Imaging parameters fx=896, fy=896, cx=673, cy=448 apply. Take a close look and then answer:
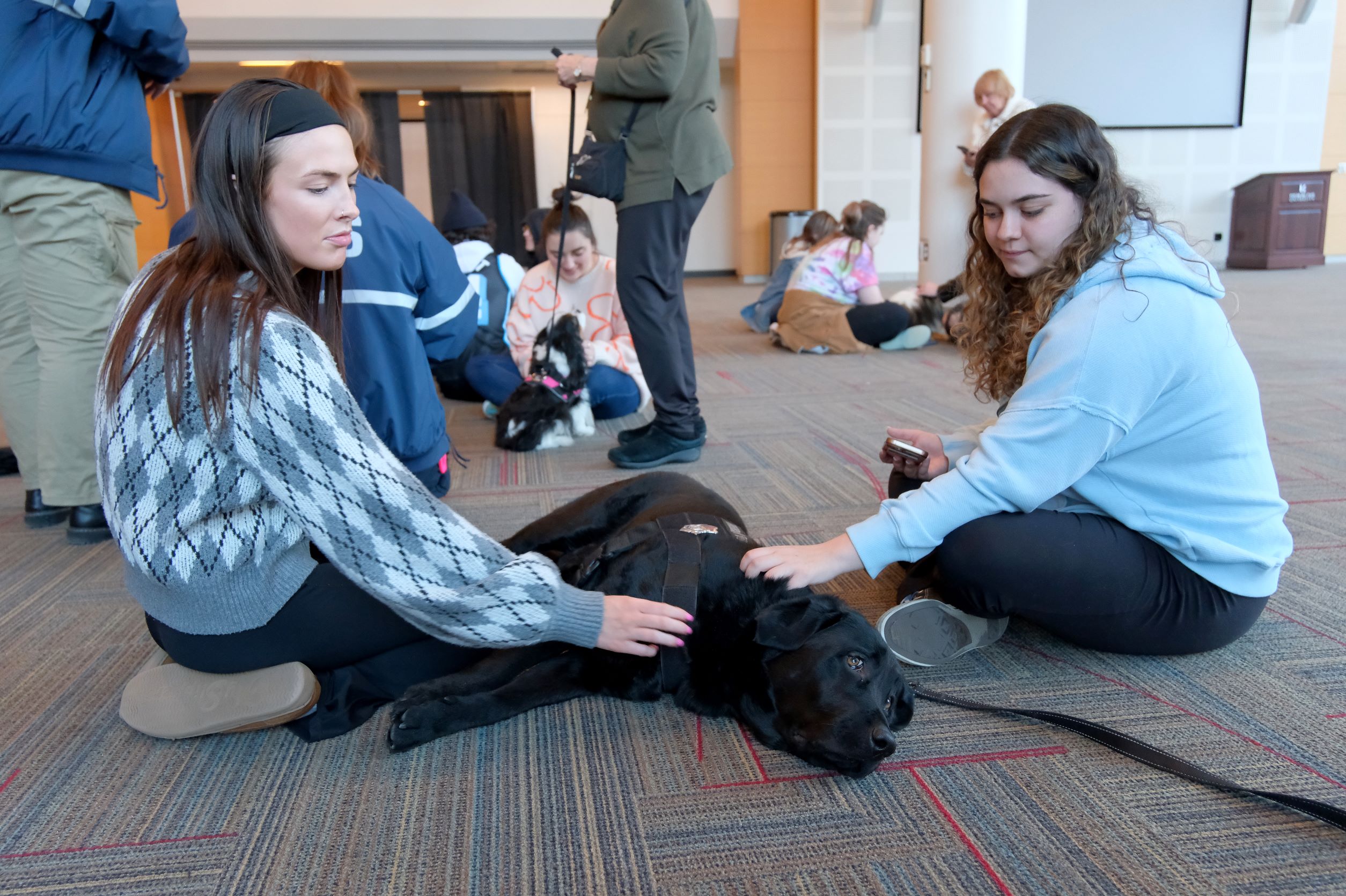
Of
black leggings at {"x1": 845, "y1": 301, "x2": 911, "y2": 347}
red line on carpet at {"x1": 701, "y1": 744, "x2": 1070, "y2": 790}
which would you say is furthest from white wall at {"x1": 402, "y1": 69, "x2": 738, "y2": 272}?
red line on carpet at {"x1": 701, "y1": 744, "x2": 1070, "y2": 790}

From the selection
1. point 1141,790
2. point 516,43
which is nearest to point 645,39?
point 1141,790

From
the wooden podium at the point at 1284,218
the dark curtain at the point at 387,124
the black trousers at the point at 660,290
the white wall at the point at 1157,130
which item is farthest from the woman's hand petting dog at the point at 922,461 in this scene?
the dark curtain at the point at 387,124

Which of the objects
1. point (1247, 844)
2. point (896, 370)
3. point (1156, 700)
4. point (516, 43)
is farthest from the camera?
point (516, 43)

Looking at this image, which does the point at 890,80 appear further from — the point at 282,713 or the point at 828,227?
the point at 282,713

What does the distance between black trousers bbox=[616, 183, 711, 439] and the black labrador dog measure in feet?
3.93

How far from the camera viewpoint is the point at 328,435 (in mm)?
1127

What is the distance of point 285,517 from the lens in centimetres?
126

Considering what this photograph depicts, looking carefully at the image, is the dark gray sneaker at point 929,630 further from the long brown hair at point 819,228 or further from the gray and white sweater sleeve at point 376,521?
the long brown hair at point 819,228

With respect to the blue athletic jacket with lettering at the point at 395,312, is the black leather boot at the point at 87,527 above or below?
below

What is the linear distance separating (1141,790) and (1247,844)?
131 millimetres

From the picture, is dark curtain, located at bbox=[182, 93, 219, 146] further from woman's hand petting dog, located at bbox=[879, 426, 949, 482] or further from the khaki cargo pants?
woman's hand petting dog, located at bbox=[879, 426, 949, 482]

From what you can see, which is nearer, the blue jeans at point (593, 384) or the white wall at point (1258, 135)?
the blue jeans at point (593, 384)

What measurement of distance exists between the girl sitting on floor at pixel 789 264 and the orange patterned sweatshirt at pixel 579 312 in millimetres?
1994

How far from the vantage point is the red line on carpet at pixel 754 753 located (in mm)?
1233
